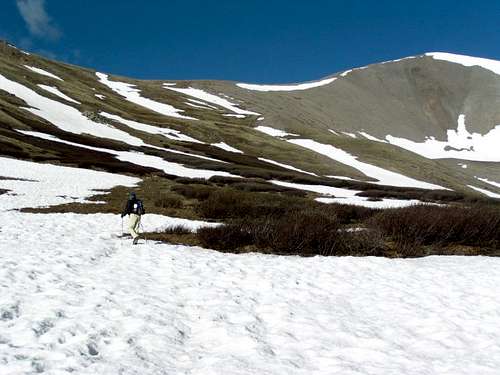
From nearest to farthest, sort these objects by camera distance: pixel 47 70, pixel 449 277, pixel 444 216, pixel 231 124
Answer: pixel 449 277 < pixel 444 216 < pixel 231 124 < pixel 47 70

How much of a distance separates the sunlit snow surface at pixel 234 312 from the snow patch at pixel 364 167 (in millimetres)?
63130

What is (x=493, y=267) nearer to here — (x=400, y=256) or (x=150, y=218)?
(x=400, y=256)

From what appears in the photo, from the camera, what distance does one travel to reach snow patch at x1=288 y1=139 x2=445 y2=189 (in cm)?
7795

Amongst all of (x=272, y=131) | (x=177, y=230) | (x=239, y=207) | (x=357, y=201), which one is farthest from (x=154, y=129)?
(x=177, y=230)

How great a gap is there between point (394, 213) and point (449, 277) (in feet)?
27.5

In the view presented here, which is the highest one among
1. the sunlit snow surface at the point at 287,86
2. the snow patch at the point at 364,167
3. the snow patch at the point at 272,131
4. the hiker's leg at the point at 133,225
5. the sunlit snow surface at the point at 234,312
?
the sunlit snow surface at the point at 287,86

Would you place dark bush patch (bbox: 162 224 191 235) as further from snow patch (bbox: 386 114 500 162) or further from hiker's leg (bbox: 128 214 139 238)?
snow patch (bbox: 386 114 500 162)

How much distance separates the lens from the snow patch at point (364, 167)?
77.9 m

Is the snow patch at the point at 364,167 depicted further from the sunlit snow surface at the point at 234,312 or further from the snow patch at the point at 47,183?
the sunlit snow surface at the point at 234,312

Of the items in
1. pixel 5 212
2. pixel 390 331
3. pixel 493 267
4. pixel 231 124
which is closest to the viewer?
pixel 390 331

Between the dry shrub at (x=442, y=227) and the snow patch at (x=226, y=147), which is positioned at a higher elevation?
the snow patch at (x=226, y=147)

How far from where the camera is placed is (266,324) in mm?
9195

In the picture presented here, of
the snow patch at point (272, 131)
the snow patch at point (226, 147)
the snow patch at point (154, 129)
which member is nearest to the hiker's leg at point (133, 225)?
the snow patch at point (226, 147)

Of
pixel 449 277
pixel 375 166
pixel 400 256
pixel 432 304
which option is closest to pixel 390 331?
pixel 432 304
